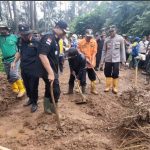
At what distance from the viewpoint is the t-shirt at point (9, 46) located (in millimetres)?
6785

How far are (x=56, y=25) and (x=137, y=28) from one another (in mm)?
15732

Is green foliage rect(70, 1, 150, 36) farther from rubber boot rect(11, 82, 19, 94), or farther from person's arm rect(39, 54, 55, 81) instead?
person's arm rect(39, 54, 55, 81)

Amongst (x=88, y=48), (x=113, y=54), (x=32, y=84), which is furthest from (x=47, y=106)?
(x=113, y=54)

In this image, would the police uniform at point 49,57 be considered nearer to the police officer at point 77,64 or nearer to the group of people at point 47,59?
the group of people at point 47,59

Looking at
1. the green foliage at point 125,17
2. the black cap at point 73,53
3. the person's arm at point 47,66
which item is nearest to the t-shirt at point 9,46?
the black cap at point 73,53

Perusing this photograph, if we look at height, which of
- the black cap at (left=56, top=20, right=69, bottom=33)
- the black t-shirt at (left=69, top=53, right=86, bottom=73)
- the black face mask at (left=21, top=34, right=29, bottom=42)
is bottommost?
the black t-shirt at (left=69, top=53, right=86, bottom=73)

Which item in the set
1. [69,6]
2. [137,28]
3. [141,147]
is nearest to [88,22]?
[137,28]

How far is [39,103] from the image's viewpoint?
6.60 m

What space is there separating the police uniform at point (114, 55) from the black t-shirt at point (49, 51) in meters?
2.59

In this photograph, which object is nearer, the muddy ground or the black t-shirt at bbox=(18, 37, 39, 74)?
the muddy ground

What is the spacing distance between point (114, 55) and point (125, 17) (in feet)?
56.7

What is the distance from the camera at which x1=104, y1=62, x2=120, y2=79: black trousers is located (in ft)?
25.6

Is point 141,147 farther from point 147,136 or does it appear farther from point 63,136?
point 63,136

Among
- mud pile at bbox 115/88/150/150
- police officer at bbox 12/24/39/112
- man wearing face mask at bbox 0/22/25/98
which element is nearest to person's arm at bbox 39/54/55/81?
police officer at bbox 12/24/39/112
